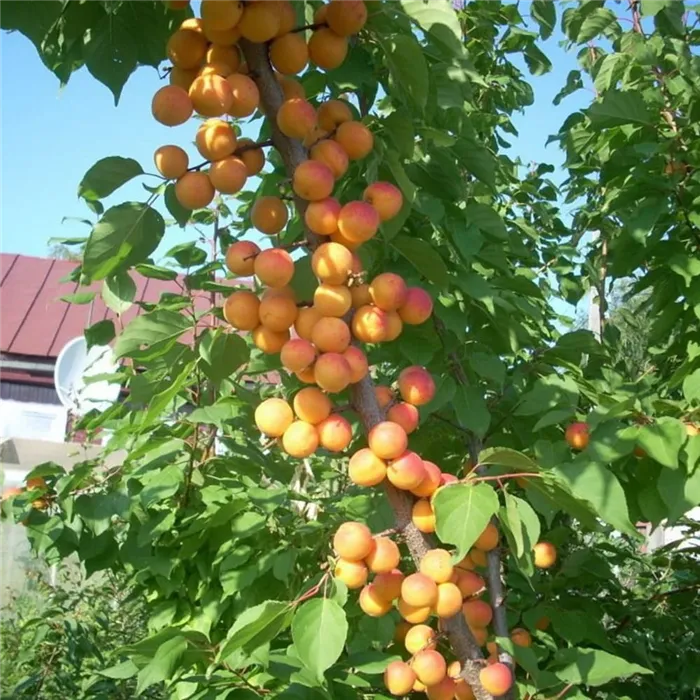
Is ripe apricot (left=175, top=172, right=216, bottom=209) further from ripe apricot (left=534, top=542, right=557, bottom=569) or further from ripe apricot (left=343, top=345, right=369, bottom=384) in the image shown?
ripe apricot (left=534, top=542, right=557, bottom=569)

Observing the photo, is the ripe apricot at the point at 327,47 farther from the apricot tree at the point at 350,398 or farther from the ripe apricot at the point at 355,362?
the ripe apricot at the point at 355,362

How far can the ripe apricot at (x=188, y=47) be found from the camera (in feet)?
3.89

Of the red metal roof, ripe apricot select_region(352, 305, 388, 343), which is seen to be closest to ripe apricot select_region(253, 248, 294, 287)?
ripe apricot select_region(352, 305, 388, 343)

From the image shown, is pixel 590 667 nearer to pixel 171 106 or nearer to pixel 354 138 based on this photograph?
pixel 354 138

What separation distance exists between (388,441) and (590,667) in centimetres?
62

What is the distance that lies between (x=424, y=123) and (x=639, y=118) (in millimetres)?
942

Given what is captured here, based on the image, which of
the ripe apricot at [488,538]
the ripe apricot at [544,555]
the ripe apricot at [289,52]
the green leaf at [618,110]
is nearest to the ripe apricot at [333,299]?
the ripe apricot at [289,52]

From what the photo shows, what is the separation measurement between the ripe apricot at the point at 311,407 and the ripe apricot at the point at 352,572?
204 millimetres

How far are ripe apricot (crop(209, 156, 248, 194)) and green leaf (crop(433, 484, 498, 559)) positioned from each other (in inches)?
20.1

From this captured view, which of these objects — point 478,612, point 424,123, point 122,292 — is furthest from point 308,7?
point 478,612

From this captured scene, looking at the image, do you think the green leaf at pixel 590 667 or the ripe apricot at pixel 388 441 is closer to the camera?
the ripe apricot at pixel 388 441

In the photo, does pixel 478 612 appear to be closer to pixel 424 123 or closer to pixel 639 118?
pixel 424 123

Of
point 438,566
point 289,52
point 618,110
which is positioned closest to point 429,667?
point 438,566

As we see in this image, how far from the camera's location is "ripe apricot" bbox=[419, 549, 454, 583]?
1.14 meters
